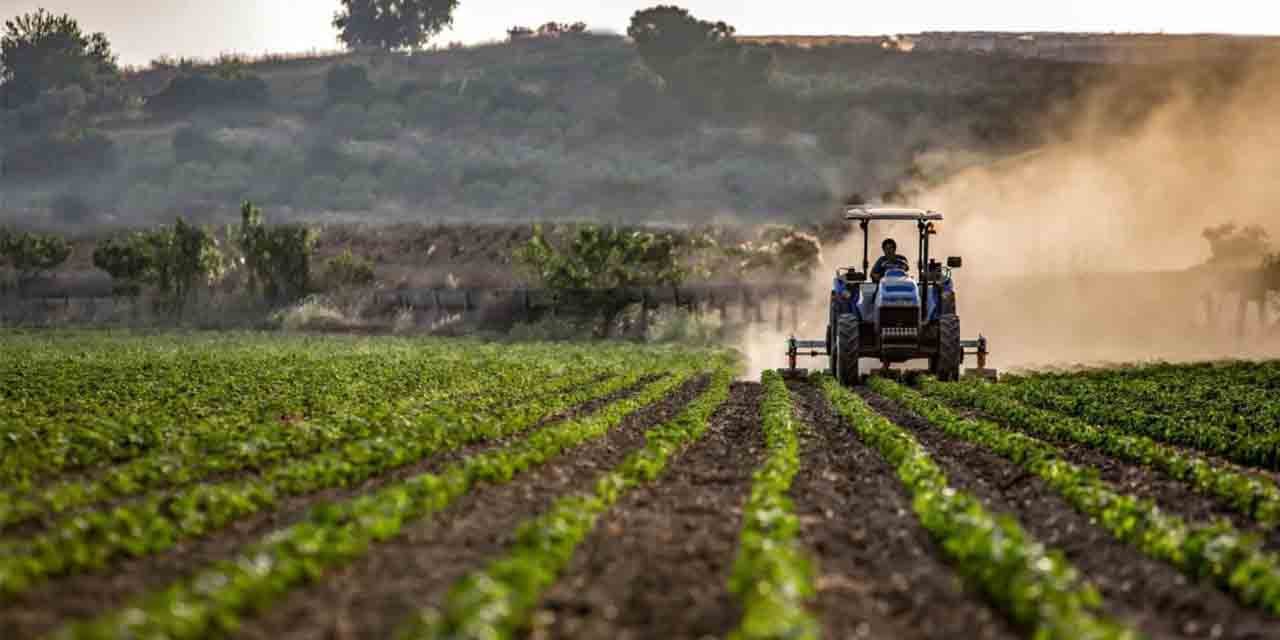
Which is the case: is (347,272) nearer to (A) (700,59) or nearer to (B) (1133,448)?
(A) (700,59)

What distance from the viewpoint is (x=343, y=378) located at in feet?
145

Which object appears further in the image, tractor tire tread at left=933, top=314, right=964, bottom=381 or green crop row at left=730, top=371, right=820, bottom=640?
tractor tire tread at left=933, top=314, right=964, bottom=381

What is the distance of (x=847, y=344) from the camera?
37.9 meters

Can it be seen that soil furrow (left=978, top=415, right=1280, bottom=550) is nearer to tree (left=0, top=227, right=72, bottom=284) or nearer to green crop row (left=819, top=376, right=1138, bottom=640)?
green crop row (left=819, top=376, right=1138, bottom=640)

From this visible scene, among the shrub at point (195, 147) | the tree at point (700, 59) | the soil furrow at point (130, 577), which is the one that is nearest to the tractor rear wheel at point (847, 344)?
the soil furrow at point (130, 577)

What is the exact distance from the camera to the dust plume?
232 feet

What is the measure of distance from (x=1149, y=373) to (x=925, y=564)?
117 feet

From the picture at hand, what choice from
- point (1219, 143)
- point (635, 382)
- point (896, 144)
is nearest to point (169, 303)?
point (635, 382)

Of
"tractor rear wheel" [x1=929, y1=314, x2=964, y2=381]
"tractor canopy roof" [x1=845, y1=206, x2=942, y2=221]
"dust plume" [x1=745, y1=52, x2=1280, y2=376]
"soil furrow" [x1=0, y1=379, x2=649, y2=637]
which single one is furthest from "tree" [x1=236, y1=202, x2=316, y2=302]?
"soil furrow" [x1=0, y1=379, x2=649, y2=637]

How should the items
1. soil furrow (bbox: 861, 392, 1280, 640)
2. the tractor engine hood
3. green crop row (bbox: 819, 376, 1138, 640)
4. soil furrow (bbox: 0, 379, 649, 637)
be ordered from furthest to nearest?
1. the tractor engine hood
2. soil furrow (bbox: 861, 392, 1280, 640)
3. soil furrow (bbox: 0, 379, 649, 637)
4. green crop row (bbox: 819, 376, 1138, 640)

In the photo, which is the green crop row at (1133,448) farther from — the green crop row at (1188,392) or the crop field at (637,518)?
the green crop row at (1188,392)

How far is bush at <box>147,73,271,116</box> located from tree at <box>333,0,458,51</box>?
17.9 meters

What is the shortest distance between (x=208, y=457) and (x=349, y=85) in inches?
5633

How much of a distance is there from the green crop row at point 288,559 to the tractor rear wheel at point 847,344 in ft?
56.0
